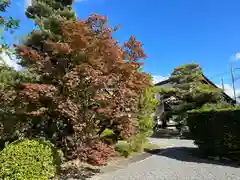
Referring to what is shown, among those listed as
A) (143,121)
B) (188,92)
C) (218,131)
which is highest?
(188,92)

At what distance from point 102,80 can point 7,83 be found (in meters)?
4.63

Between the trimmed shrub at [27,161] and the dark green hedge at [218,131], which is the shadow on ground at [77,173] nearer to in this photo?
the trimmed shrub at [27,161]

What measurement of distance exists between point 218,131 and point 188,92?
9.92 metres

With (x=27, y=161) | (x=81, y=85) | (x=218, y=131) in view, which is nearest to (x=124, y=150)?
(x=218, y=131)

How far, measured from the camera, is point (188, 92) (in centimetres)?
1756

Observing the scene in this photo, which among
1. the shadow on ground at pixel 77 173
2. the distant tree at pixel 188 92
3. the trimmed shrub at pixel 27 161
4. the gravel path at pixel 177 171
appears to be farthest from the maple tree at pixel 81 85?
the distant tree at pixel 188 92

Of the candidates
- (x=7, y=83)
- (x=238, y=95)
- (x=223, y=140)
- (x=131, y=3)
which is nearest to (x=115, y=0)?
(x=131, y=3)

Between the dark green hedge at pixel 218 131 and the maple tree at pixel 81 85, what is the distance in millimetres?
3226

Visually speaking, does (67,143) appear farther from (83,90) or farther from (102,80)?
(102,80)

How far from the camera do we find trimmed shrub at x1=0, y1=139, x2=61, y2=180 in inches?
185

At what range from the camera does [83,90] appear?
19.9 feet

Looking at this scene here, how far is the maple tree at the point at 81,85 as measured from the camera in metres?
5.81

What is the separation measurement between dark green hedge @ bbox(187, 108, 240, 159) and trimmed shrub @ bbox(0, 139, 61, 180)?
5996mm

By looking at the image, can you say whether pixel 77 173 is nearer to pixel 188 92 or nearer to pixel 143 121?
pixel 143 121
